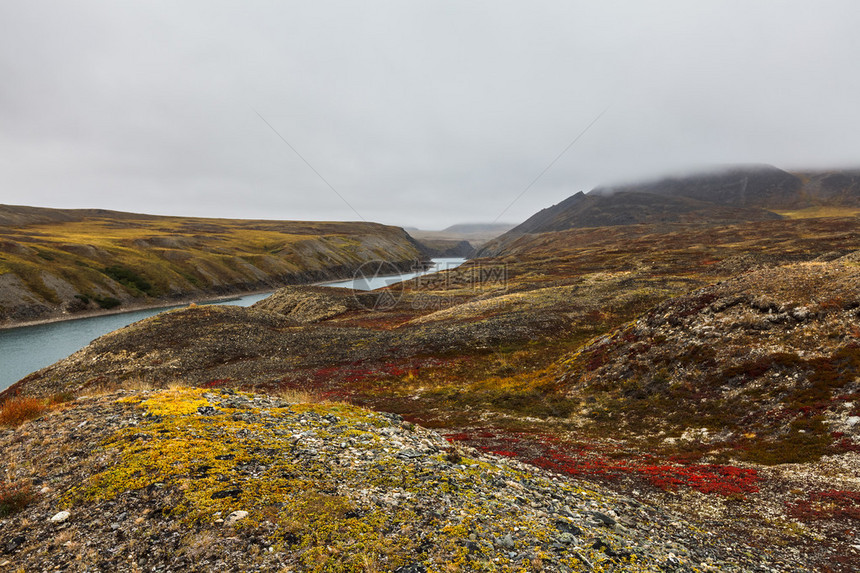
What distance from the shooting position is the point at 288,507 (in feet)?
29.6

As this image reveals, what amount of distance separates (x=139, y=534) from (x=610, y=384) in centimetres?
2821

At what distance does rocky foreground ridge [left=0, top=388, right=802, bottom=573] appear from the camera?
7.75m

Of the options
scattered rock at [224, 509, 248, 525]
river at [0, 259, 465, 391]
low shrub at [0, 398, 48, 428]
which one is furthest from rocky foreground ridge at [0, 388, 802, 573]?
river at [0, 259, 465, 391]

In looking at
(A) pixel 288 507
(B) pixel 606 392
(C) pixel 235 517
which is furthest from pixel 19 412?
(B) pixel 606 392

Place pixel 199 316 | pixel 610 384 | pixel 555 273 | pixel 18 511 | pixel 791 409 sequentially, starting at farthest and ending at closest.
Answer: pixel 555 273
pixel 199 316
pixel 610 384
pixel 791 409
pixel 18 511

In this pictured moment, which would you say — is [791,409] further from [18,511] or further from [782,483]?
[18,511]

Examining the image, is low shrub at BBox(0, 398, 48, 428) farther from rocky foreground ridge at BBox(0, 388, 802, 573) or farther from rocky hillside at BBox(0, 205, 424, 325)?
rocky hillside at BBox(0, 205, 424, 325)

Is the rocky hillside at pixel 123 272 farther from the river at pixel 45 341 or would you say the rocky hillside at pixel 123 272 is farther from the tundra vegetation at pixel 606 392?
the tundra vegetation at pixel 606 392

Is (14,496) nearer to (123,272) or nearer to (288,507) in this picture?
(288,507)

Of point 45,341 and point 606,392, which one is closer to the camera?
A: point 606,392

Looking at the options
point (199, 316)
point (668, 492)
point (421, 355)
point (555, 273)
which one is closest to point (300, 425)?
point (668, 492)

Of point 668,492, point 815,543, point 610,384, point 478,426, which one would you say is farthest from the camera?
point 610,384

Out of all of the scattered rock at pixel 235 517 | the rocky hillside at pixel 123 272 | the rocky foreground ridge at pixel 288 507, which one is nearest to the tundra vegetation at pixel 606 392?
the rocky foreground ridge at pixel 288 507

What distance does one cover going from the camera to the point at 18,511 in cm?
865
